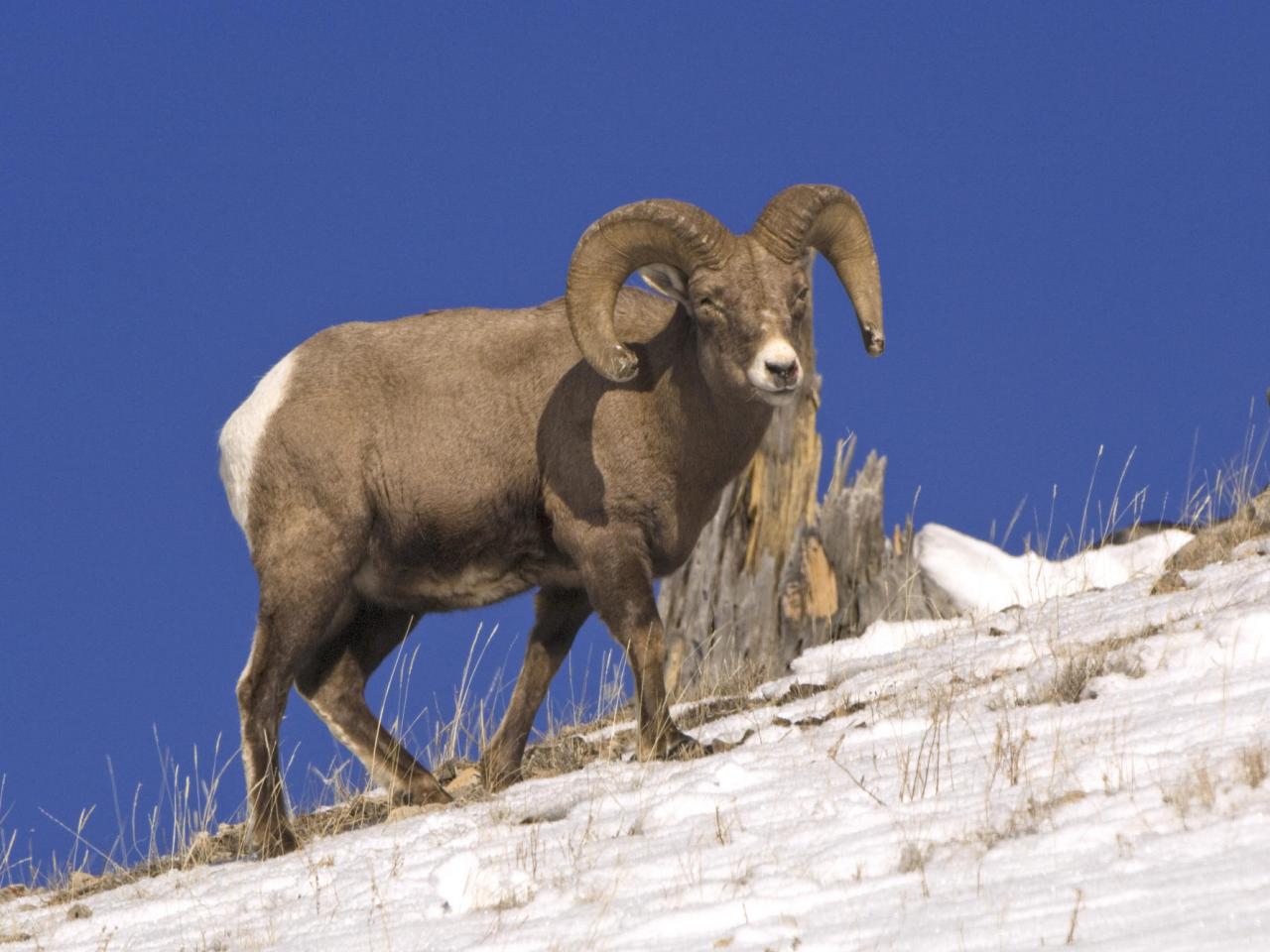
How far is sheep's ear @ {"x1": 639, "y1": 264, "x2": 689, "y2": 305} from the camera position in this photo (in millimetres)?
9297

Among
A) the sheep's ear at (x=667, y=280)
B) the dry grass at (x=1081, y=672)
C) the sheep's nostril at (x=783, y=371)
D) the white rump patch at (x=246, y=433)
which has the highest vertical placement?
the sheep's ear at (x=667, y=280)

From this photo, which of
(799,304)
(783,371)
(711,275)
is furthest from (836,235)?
(783,371)

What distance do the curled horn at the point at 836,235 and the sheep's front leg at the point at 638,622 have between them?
6.20ft

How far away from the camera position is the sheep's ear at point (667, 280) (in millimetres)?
9297

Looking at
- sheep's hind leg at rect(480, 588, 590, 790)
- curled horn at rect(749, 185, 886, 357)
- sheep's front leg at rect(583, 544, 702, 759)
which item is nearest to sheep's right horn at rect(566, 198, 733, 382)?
curled horn at rect(749, 185, 886, 357)

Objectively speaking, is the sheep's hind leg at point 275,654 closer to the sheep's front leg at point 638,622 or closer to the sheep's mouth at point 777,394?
the sheep's front leg at point 638,622

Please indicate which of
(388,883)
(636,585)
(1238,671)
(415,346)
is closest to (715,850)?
(388,883)

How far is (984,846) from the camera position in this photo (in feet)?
17.0

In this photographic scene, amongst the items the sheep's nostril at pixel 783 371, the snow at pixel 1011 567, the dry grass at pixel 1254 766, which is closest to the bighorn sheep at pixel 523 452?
the sheep's nostril at pixel 783 371

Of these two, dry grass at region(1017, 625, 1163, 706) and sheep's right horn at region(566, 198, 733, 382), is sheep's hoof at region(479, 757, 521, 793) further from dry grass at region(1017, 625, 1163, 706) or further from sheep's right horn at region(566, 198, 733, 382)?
dry grass at region(1017, 625, 1163, 706)

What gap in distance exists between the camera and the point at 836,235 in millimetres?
9719

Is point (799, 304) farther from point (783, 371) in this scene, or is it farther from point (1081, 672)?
point (1081, 672)

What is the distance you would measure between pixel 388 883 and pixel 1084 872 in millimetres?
2947

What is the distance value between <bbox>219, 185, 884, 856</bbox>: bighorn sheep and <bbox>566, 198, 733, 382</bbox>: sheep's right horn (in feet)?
0.04
